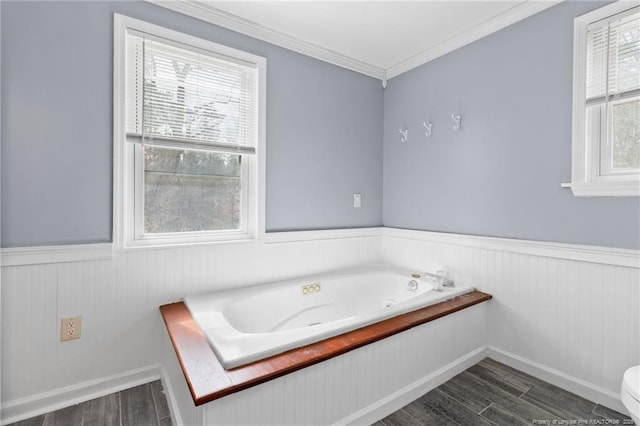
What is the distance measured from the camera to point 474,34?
7.29ft

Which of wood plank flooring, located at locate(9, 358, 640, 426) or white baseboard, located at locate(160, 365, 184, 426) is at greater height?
white baseboard, located at locate(160, 365, 184, 426)

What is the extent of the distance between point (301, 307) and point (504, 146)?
1.85 meters

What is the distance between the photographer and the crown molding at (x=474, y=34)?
6.25ft

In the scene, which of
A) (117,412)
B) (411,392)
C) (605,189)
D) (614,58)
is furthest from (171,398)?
(614,58)

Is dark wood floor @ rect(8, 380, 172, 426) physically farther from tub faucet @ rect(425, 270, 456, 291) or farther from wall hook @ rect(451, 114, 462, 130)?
wall hook @ rect(451, 114, 462, 130)

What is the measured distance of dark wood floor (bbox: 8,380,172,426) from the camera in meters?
1.51

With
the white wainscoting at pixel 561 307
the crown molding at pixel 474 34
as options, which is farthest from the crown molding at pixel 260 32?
the white wainscoting at pixel 561 307

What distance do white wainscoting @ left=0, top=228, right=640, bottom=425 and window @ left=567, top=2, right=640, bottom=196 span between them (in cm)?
41

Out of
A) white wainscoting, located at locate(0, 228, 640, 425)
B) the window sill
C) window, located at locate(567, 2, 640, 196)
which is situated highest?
window, located at locate(567, 2, 640, 196)

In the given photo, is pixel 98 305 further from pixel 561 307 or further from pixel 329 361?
pixel 561 307

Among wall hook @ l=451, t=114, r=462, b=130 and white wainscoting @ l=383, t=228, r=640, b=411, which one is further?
wall hook @ l=451, t=114, r=462, b=130

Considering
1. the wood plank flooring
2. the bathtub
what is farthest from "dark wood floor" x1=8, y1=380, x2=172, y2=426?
the bathtub

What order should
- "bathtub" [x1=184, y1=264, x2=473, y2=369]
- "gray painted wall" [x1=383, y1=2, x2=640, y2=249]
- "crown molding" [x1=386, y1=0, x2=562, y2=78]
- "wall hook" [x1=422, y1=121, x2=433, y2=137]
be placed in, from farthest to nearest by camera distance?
1. "wall hook" [x1=422, y1=121, x2=433, y2=137]
2. "crown molding" [x1=386, y1=0, x2=562, y2=78]
3. "gray painted wall" [x1=383, y1=2, x2=640, y2=249]
4. "bathtub" [x1=184, y1=264, x2=473, y2=369]

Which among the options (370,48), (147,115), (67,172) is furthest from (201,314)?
(370,48)
